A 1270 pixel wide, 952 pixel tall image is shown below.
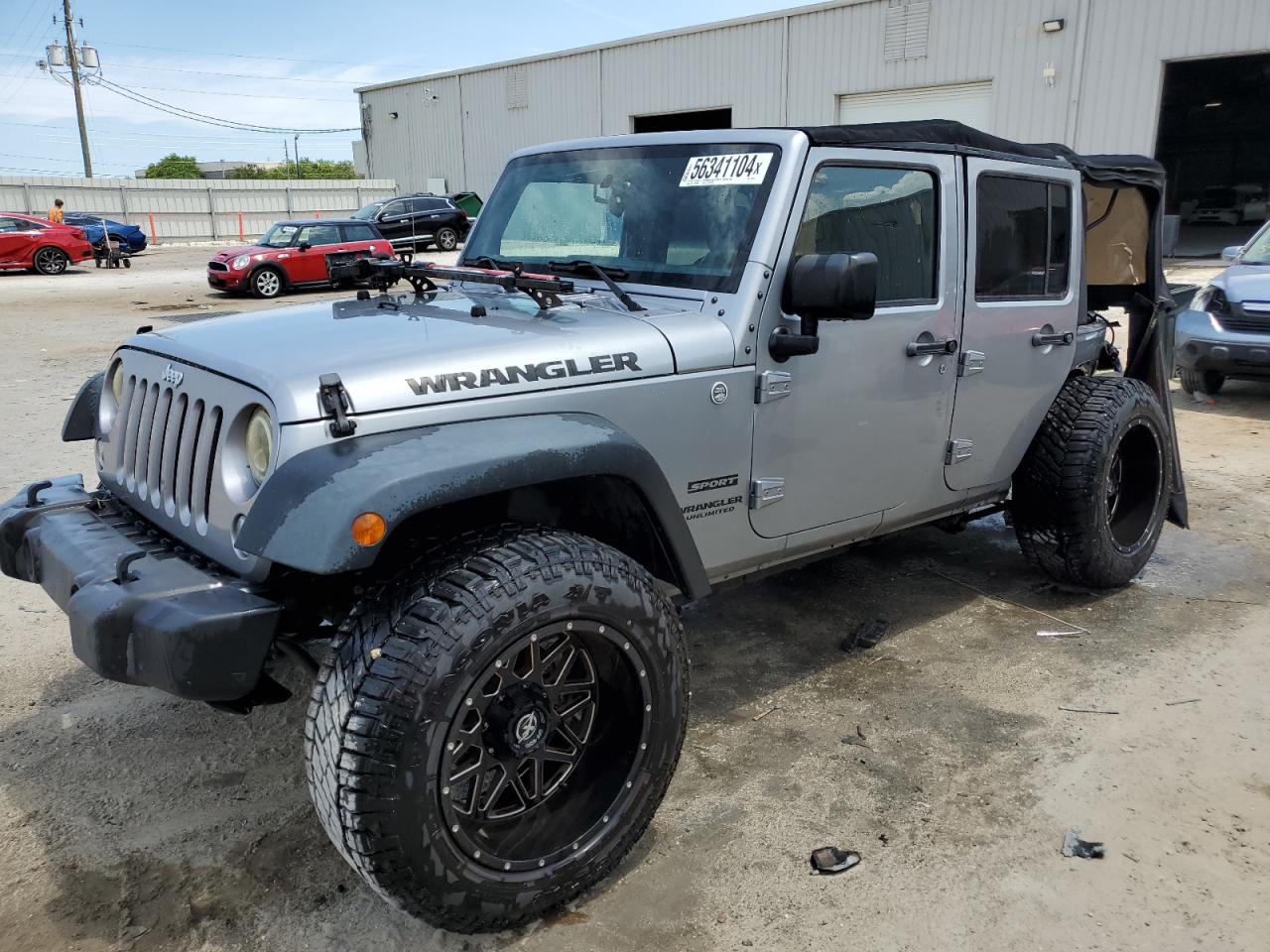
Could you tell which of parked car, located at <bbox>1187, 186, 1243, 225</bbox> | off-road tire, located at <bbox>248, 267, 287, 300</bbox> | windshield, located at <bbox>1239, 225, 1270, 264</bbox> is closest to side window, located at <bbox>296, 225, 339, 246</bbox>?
off-road tire, located at <bbox>248, 267, 287, 300</bbox>

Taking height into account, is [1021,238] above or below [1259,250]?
above

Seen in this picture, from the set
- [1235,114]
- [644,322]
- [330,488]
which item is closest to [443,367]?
[330,488]

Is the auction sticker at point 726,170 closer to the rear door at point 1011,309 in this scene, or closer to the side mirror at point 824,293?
the side mirror at point 824,293

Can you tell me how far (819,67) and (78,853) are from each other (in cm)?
2426

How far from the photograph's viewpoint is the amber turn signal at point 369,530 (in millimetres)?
2104

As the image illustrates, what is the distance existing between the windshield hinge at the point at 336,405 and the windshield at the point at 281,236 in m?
17.2

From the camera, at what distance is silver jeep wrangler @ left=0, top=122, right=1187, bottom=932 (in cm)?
221

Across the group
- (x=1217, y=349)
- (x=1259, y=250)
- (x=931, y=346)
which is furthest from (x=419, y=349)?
(x=1259, y=250)

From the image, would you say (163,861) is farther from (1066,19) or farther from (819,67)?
(819,67)

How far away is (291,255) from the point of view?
1780 cm

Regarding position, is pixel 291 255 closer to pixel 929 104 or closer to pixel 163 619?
pixel 929 104

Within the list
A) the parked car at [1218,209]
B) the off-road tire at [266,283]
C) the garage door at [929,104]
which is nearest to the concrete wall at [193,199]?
the off-road tire at [266,283]

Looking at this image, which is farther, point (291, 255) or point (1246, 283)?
point (291, 255)

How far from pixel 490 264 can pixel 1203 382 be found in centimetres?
763
